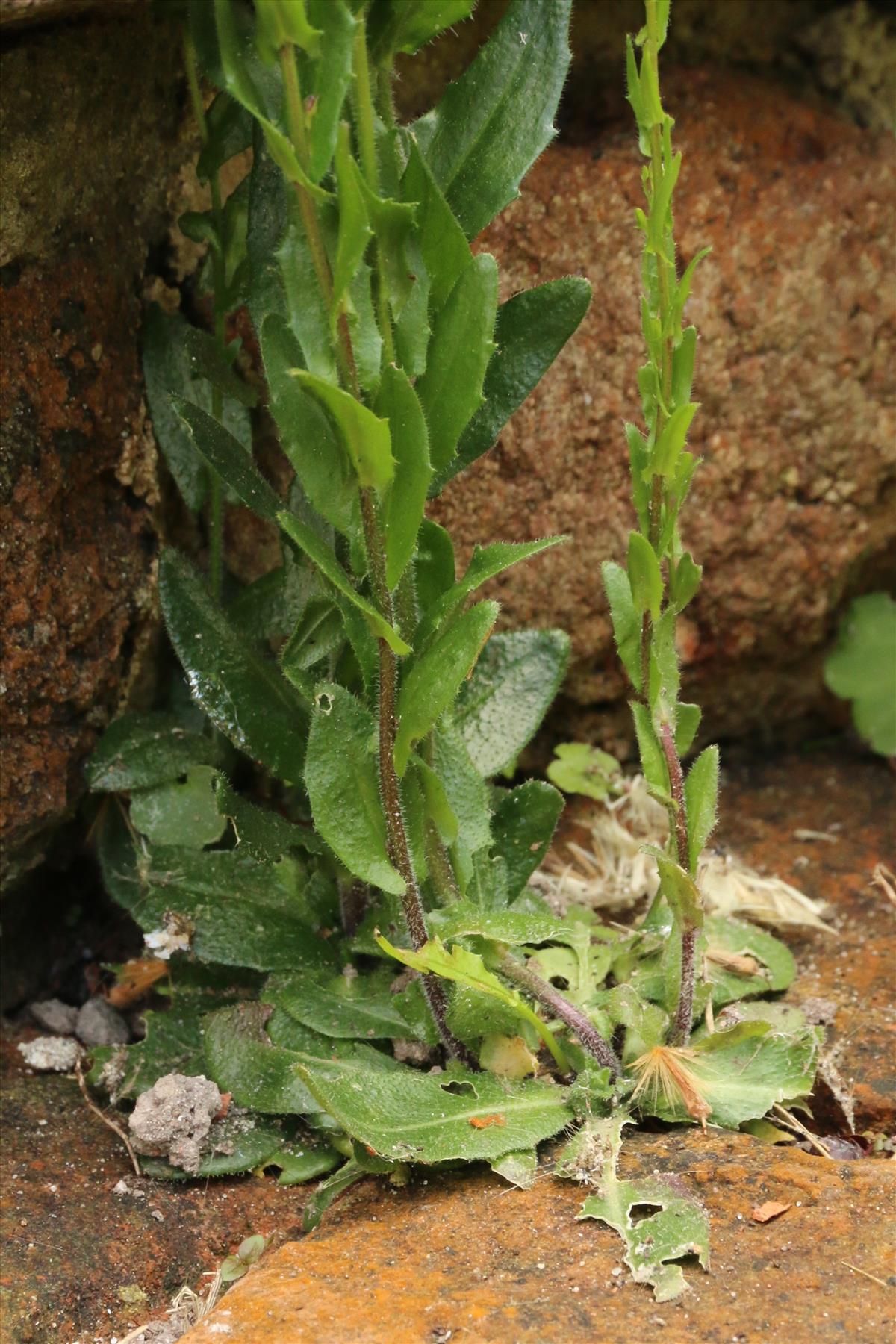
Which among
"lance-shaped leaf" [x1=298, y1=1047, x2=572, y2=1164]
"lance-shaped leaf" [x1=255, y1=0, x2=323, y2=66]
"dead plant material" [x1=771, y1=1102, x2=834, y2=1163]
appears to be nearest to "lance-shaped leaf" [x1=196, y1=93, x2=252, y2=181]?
"lance-shaped leaf" [x1=255, y1=0, x2=323, y2=66]

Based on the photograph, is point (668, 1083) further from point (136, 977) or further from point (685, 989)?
point (136, 977)

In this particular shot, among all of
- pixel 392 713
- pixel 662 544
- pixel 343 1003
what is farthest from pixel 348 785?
pixel 662 544

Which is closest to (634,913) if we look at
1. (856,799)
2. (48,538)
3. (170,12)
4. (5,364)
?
(856,799)

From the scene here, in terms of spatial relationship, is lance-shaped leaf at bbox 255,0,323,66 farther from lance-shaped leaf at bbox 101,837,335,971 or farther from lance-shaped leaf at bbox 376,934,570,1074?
lance-shaped leaf at bbox 101,837,335,971

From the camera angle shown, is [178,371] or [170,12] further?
[178,371]

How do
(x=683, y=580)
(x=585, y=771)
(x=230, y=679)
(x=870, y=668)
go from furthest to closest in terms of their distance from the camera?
(x=870, y=668), (x=585, y=771), (x=230, y=679), (x=683, y=580)

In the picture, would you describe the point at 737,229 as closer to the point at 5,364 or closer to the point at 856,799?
the point at 856,799
